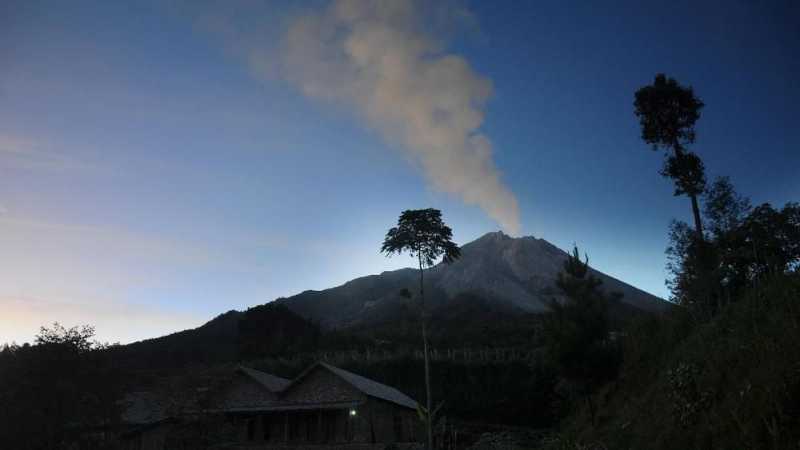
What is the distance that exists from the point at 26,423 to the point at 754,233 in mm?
38381

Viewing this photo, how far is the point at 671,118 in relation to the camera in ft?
103

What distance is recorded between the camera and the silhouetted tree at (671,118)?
3062 cm

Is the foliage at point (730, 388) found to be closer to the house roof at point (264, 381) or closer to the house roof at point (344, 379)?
the house roof at point (344, 379)

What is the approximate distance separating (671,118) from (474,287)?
378 feet

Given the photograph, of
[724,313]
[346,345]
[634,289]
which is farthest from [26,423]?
[634,289]

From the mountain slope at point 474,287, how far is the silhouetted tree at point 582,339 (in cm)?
9272

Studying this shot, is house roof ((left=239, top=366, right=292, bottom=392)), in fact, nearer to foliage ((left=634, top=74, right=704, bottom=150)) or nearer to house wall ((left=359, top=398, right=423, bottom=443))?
house wall ((left=359, top=398, right=423, bottom=443))

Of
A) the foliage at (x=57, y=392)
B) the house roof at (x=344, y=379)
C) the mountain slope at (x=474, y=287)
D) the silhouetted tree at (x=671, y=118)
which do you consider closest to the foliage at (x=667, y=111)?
the silhouetted tree at (x=671, y=118)

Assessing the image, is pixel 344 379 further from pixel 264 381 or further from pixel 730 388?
pixel 730 388

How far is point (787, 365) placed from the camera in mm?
13211

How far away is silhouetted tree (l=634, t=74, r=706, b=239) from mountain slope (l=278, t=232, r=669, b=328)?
8819 cm

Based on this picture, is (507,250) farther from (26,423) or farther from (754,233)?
(26,423)

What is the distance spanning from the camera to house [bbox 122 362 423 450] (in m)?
34.1

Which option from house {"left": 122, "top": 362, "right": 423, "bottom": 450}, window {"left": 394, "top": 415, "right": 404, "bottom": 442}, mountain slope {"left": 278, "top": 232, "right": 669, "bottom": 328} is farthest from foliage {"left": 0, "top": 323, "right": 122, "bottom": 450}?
mountain slope {"left": 278, "top": 232, "right": 669, "bottom": 328}
